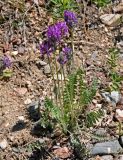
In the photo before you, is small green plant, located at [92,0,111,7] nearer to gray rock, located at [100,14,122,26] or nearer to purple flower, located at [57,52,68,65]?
gray rock, located at [100,14,122,26]

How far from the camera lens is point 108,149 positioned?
289cm

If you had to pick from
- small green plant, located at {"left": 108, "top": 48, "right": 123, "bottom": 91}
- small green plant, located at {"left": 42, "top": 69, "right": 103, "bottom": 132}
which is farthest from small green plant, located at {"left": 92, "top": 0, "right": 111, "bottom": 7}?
small green plant, located at {"left": 42, "top": 69, "right": 103, "bottom": 132}

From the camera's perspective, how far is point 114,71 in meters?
3.51

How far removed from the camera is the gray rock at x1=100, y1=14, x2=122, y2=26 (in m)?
3.96

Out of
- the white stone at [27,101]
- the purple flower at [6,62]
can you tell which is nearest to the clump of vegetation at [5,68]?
the purple flower at [6,62]

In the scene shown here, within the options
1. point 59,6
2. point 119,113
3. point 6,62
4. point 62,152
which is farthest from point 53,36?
point 59,6

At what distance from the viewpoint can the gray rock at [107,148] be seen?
2883 millimetres

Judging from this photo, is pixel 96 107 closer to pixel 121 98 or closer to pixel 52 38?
pixel 121 98

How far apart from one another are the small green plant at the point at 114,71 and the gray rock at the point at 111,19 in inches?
13.7

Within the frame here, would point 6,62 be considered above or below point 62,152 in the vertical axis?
above

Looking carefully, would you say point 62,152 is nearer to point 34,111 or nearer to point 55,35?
point 34,111

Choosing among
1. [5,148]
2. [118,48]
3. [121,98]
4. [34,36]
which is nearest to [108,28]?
[118,48]

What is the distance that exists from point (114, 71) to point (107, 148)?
801 millimetres

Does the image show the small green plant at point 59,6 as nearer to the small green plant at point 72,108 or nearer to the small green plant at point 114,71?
the small green plant at point 114,71
